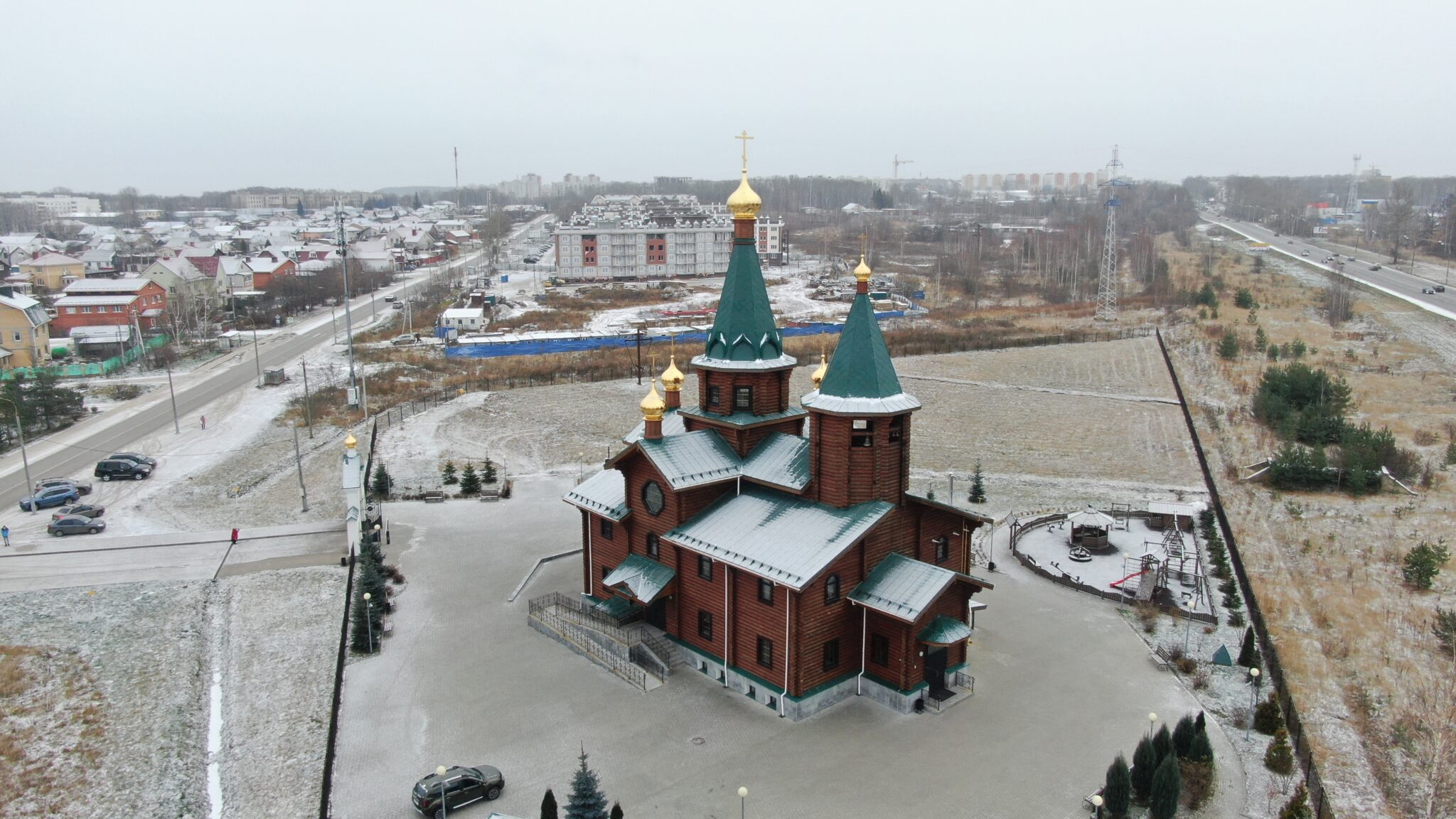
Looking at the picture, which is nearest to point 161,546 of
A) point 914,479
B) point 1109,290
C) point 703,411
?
point 703,411

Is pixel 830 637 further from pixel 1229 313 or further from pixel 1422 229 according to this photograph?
pixel 1422 229

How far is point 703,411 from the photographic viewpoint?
2047 centimetres

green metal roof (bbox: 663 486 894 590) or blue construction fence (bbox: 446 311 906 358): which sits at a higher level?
green metal roof (bbox: 663 486 894 590)

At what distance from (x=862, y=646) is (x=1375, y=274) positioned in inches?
3621

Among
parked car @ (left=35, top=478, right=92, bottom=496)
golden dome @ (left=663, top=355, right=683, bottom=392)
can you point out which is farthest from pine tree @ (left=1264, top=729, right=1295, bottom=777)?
parked car @ (left=35, top=478, right=92, bottom=496)

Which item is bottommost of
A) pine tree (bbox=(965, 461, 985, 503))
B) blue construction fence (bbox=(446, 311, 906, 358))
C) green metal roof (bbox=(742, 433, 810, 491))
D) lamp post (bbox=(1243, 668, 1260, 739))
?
lamp post (bbox=(1243, 668, 1260, 739))

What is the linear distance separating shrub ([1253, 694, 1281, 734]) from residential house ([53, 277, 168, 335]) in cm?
6151

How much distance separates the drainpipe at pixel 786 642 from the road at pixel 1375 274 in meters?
65.7

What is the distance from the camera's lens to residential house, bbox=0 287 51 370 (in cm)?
5056

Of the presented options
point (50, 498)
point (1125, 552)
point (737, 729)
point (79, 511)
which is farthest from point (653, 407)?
point (50, 498)

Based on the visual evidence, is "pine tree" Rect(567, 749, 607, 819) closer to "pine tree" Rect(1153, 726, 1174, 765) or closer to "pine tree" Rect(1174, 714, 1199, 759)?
"pine tree" Rect(1153, 726, 1174, 765)

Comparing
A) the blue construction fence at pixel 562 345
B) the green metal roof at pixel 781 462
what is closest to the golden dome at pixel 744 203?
the green metal roof at pixel 781 462

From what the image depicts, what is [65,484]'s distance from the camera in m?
30.6

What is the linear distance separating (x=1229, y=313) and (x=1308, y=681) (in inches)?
2263
